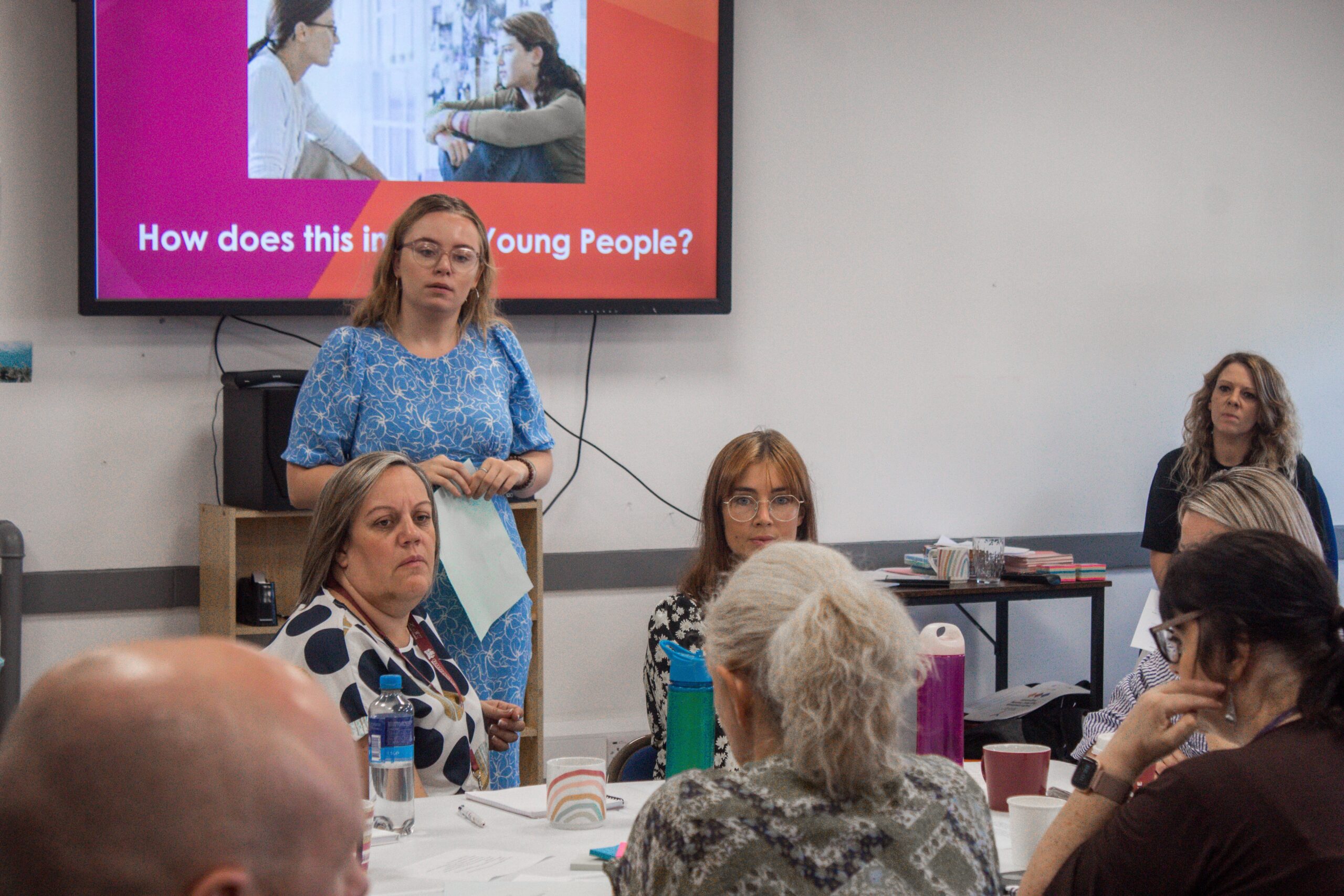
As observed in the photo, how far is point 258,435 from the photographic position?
3234 millimetres

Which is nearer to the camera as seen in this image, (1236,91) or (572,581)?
(572,581)

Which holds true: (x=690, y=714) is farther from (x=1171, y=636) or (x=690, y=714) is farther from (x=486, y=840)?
(x=1171, y=636)

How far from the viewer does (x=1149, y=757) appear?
150 centimetres

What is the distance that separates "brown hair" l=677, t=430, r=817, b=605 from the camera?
252 cm

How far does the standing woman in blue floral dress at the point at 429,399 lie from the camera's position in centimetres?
277

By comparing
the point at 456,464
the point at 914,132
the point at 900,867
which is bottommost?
the point at 900,867

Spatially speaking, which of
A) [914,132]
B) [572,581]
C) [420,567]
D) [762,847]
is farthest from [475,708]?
[914,132]

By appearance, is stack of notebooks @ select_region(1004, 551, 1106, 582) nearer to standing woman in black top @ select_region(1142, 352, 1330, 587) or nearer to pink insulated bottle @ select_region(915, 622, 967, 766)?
standing woman in black top @ select_region(1142, 352, 1330, 587)

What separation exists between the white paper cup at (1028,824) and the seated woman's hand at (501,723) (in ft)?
3.06

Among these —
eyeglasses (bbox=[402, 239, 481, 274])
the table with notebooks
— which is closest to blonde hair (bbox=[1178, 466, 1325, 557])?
eyeglasses (bbox=[402, 239, 481, 274])

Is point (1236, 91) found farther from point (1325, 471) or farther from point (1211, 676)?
point (1211, 676)

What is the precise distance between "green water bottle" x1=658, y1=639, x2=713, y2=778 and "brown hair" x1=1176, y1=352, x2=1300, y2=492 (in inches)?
105

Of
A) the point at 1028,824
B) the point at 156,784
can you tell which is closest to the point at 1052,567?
the point at 1028,824

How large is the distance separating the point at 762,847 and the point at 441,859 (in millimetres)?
638
